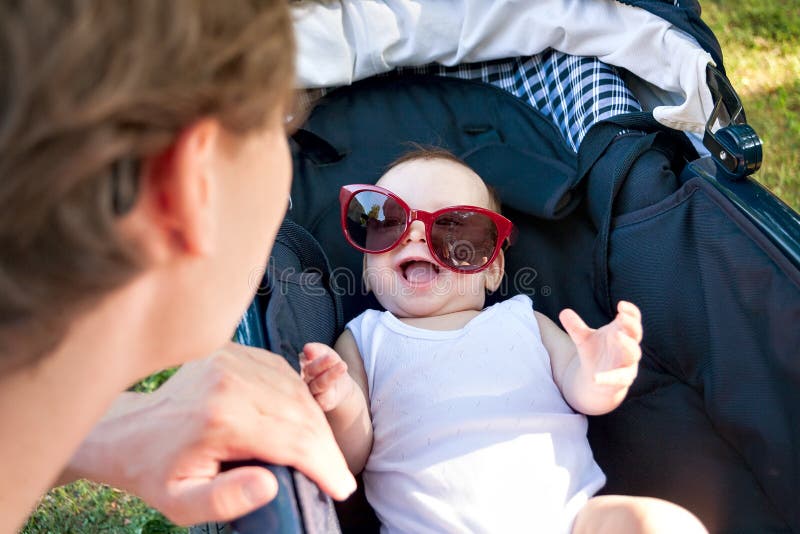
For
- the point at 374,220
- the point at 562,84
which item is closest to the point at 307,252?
the point at 374,220

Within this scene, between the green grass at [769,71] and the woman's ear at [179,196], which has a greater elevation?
the woman's ear at [179,196]

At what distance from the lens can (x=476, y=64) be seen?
2449 mm

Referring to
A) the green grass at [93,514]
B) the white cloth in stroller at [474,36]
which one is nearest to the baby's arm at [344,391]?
the green grass at [93,514]

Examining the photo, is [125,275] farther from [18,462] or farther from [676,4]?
[676,4]

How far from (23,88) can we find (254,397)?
23.2 inches

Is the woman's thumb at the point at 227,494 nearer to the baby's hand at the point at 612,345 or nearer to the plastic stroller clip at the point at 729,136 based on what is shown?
the baby's hand at the point at 612,345

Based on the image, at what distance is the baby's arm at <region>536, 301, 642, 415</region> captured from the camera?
1370mm

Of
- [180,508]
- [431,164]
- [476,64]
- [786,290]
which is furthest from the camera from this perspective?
[476,64]

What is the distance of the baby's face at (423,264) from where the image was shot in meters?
1.89

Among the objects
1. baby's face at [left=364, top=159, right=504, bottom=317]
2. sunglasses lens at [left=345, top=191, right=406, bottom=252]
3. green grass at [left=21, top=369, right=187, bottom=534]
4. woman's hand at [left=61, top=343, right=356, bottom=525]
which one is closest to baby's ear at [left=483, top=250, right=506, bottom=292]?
baby's face at [left=364, top=159, right=504, bottom=317]

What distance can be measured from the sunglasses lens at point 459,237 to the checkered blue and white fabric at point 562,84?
49cm

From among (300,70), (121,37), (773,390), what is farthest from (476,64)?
(121,37)

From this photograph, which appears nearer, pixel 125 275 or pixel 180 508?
pixel 125 275

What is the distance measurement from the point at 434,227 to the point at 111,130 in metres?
1.28
